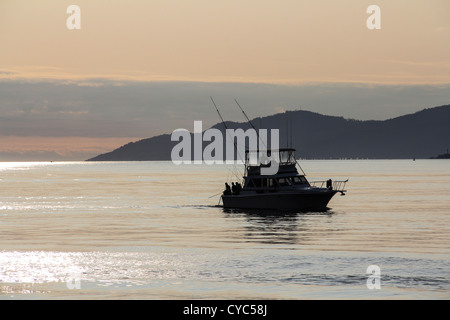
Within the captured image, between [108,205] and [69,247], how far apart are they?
153 feet

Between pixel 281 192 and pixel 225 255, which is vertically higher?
pixel 281 192

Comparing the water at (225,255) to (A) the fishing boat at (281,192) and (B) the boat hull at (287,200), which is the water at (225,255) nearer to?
(B) the boat hull at (287,200)

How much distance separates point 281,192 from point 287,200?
1.03 metres

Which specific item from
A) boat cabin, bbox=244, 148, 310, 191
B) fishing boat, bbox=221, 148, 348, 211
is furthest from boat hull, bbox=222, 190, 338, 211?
boat cabin, bbox=244, 148, 310, 191

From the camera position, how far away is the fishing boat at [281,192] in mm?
68812

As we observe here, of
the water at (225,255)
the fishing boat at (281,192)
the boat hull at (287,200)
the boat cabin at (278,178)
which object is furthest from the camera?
the boat cabin at (278,178)

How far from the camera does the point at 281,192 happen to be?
69.2 meters

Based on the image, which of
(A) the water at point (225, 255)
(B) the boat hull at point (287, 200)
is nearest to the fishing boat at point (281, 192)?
(B) the boat hull at point (287, 200)

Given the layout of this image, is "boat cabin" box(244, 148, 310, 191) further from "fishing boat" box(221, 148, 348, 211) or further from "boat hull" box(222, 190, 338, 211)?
"boat hull" box(222, 190, 338, 211)

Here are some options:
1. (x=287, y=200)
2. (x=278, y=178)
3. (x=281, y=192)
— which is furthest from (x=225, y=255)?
(x=278, y=178)

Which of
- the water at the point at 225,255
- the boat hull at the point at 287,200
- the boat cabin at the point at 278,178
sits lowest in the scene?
the water at the point at 225,255

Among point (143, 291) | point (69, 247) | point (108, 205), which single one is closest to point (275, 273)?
point (143, 291)

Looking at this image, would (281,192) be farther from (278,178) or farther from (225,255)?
(225,255)
